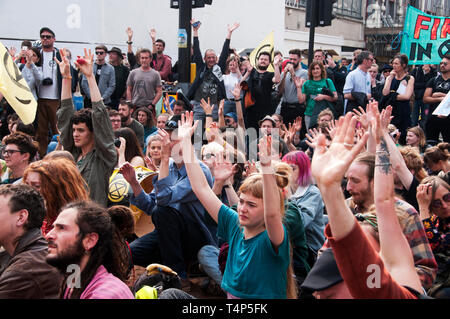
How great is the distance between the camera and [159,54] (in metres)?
10.7

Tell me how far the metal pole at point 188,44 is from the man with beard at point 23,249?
5.34m

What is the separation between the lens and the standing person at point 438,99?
8070mm

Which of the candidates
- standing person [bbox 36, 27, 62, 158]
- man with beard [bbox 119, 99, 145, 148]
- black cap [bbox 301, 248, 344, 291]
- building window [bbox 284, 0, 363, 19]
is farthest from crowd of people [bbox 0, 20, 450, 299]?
building window [bbox 284, 0, 363, 19]

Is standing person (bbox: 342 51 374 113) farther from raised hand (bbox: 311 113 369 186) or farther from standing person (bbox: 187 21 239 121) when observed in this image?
raised hand (bbox: 311 113 369 186)

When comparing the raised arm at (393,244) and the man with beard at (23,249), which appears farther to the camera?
the man with beard at (23,249)

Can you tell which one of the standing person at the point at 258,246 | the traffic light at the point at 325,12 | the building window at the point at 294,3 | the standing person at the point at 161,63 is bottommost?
the standing person at the point at 258,246

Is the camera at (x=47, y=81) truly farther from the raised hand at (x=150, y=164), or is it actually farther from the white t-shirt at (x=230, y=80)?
the raised hand at (x=150, y=164)

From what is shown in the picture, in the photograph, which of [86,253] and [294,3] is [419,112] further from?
[294,3]

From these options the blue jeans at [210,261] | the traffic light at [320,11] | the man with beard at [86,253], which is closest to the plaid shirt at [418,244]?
the man with beard at [86,253]

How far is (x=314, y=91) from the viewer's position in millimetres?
8305

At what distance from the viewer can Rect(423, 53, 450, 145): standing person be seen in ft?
26.5
